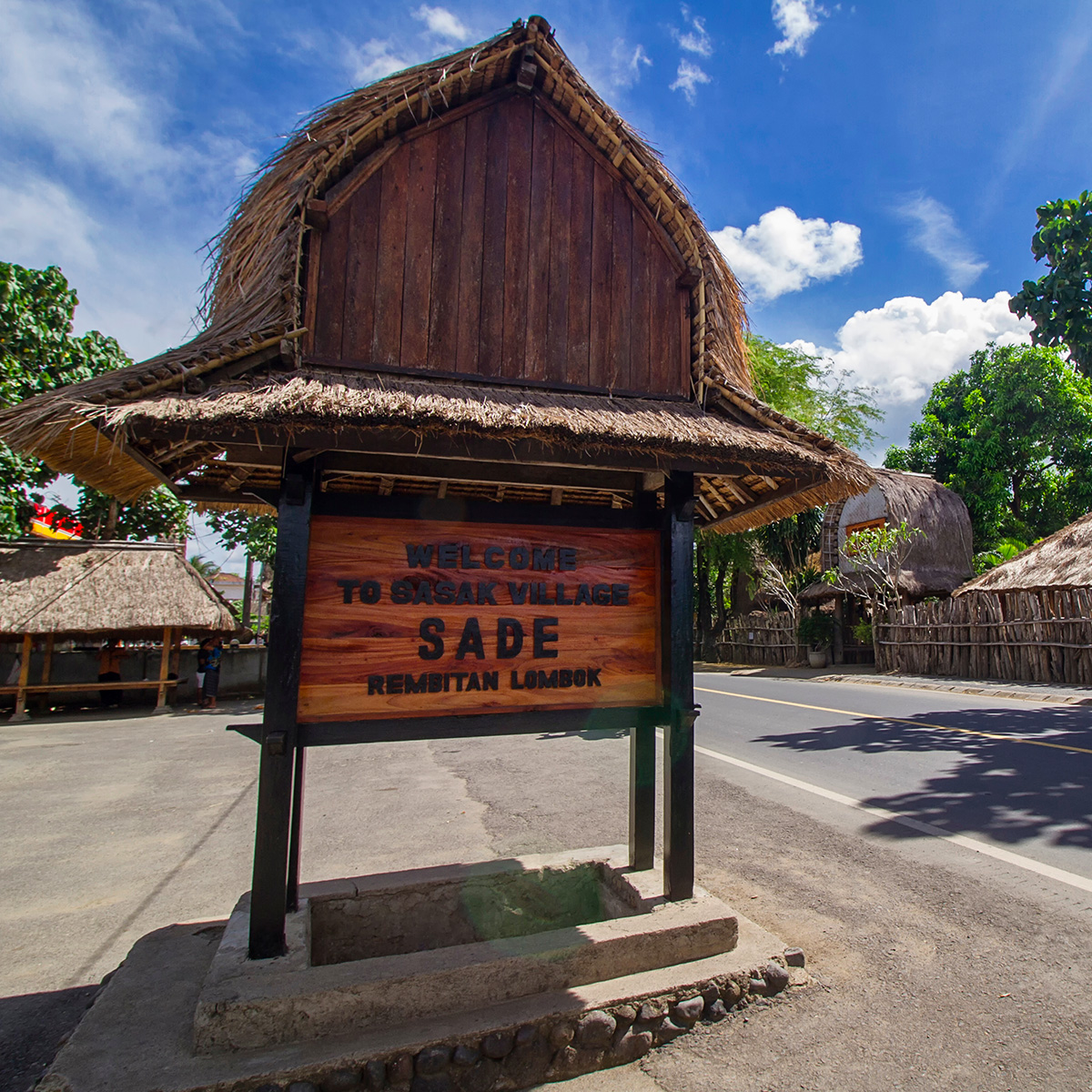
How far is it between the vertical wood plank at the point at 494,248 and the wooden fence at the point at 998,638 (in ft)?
55.5

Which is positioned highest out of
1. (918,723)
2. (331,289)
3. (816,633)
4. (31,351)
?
(31,351)

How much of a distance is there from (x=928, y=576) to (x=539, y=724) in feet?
79.7

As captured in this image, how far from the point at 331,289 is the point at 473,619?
6.01ft

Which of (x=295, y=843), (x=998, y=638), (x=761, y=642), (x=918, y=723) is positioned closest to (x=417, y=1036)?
(x=295, y=843)

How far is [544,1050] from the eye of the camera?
2967 millimetres

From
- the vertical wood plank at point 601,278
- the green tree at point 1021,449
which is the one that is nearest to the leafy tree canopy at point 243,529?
the vertical wood plank at point 601,278

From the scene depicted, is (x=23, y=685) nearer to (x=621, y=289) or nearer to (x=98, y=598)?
(x=98, y=598)

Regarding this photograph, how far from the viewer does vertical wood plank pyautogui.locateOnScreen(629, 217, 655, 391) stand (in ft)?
13.9

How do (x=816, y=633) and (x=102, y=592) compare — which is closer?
(x=102, y=592)

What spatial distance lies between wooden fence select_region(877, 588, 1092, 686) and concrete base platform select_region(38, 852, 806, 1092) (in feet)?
53.7

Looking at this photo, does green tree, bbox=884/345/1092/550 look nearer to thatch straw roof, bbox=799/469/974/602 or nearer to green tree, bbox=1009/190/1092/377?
thatch straw roof, bbox=799/469/974/602

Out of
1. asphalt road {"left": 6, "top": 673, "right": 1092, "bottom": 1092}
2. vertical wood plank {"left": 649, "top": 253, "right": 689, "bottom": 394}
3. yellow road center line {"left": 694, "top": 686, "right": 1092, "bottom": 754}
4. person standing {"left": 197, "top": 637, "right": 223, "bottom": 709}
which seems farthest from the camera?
person standing {"left": 197, "top": 637, "right": 223, "bottom": 709}

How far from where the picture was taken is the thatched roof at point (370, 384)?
→ 3.08 metres

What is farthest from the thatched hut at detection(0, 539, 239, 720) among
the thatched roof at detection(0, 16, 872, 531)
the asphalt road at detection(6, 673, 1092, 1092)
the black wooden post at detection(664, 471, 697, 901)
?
the black wooden post at detection(664, 471, 697, 901)
